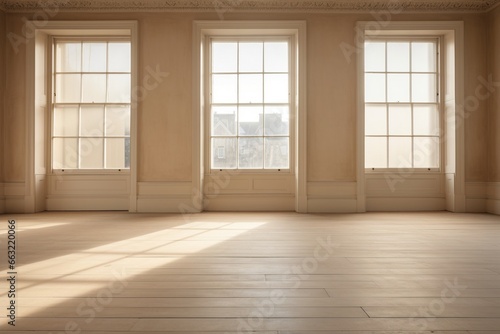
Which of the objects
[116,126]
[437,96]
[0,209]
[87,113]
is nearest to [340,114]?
[437,96]

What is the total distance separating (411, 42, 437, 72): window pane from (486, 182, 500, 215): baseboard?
6.16 feet

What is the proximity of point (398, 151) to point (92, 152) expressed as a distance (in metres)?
4.56

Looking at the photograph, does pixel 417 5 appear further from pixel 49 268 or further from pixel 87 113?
pixel 49 268

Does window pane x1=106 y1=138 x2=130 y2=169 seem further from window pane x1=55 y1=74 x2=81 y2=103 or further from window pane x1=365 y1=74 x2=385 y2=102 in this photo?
window pane x1=365 y1=74 x2=385 y2=102

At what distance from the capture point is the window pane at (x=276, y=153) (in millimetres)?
5887

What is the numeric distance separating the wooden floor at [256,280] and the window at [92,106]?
2079 mm

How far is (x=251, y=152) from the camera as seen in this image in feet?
19.3

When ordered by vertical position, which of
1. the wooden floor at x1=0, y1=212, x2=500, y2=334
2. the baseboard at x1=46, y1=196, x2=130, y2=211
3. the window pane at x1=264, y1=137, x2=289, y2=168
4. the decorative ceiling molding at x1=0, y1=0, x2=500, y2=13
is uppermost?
the decorative ceiling molding at x1=0, y1=0, x2=500, y2=13

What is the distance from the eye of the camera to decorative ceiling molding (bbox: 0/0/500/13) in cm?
558

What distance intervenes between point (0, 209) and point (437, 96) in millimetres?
6557

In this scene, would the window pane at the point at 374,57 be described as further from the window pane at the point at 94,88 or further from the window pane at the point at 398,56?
the window pane at the point at 94,88

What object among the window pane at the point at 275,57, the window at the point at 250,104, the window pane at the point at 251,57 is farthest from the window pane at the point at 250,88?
the window pane at the point at 275,57

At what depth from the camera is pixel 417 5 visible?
5.65 m

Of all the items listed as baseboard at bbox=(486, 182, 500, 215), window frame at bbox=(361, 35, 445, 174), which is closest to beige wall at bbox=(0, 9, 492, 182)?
baseboard at bbox=(486, 182, 500, 215)
